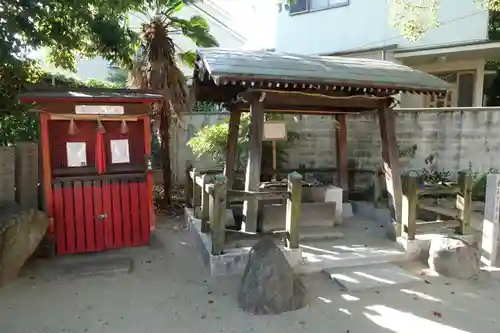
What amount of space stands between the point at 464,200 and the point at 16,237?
677cm

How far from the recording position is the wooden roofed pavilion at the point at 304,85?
5.45 metres

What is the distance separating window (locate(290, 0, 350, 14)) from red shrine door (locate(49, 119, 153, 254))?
9.27m

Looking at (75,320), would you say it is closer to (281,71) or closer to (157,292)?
(157,292)

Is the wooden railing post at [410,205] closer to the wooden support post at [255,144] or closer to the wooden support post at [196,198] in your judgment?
the wooden support post at [255,144]

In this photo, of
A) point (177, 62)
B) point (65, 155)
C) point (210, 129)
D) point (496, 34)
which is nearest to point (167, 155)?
point (210, 129)

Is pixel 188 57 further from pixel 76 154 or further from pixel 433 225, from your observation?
pixel 433 225

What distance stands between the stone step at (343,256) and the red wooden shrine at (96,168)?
2.84m

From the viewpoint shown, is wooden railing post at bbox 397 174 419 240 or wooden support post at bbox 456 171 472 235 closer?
wooden railing post at bbox 397 174 419 240

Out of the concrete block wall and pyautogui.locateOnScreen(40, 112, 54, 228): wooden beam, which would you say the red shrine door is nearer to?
pyautogui.locateOnScreen(40, 112, 54, 228): wooden beam

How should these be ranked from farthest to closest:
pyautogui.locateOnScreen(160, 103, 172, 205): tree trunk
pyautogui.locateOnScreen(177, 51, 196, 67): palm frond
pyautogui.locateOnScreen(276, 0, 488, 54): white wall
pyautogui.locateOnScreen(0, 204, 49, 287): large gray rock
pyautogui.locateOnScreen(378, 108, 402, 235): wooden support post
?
1. pyautogui.locateOnScreen(276, 0, 488, 54): white wall
2. pyautogui.locateOnScreen(177, 51, 196, 67): palm frond
3. pyautogui.locateOnScreen(160, 103, 172, 205): tree trunk
4. pyautogui.locateOnScreen(378, 108, 402, 235): wooden support post
5. pyautogui.locateOnScreen(0, 204, 49, 287): large gray rock

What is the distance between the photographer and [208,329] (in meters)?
4.01

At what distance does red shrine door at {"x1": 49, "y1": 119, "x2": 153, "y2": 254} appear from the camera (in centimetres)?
600

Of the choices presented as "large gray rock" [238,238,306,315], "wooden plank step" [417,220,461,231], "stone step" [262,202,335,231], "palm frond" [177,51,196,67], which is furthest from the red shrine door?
"wooden plank step" [417,220,461,231]

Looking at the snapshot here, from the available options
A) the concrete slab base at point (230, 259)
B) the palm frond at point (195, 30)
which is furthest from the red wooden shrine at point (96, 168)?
the palm frond at point (195, 30)
